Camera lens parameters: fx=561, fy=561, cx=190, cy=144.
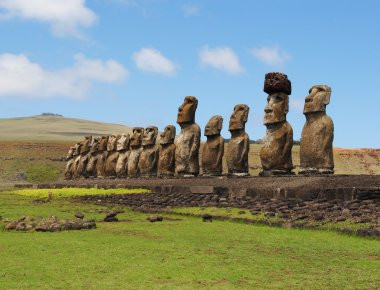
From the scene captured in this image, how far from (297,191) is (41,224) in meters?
6.74

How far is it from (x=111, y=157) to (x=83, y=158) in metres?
6.06

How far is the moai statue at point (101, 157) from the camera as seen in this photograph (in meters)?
35.8

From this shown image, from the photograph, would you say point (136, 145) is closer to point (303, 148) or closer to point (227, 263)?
point (303, 148)

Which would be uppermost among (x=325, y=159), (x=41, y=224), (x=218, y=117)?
(x=218, y=117)

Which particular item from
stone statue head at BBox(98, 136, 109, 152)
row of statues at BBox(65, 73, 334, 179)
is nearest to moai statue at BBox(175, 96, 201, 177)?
row of statues at BBox(65, 73, 334, 179)

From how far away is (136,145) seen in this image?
31.5m

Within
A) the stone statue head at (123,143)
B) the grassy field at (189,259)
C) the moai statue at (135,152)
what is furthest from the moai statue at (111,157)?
the grassy field at (189,259)

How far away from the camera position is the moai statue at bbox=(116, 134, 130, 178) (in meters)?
32.2

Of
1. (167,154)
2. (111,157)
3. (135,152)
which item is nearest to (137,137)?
(135,152)

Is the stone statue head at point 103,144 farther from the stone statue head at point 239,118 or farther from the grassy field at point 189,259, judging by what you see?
the grassy field at point 189,259

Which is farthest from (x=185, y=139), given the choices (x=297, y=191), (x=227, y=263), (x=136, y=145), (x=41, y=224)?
(x=227, y=263)

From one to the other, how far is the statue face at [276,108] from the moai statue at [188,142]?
19.1 ft

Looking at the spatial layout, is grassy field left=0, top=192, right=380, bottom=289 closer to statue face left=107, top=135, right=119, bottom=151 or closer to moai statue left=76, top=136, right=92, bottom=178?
statue face left=107, top=135, right=119, bottom=151

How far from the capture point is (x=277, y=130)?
62.6 ft
